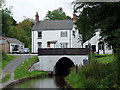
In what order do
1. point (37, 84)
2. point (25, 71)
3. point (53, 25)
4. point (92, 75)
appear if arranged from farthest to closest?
point (53, 25)
point (25, 71)
point (37, 84)
point (92, 75)

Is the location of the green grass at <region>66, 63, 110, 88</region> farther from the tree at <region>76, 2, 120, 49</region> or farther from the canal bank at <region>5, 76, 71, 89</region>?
the canal bank at <region>5, 76, 71, 89</region>

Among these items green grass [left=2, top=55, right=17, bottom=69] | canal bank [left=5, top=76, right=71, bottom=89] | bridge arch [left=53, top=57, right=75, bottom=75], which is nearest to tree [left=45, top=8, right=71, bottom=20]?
bridge arch [left=53, top=57, right=75, bottom=75]

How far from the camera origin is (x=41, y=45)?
3559 cm

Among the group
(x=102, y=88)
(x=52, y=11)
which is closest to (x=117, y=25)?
(x=102, y=88)

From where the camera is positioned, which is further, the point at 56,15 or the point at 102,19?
the point at 56,15

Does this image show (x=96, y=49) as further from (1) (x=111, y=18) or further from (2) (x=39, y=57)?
(1) (x=111, y=18)

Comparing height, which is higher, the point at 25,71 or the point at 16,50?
the point at 16,50

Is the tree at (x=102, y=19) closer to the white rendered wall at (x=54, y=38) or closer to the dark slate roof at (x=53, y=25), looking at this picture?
the white rendered wall at (x=54, y=38)

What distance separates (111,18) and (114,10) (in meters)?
0.60

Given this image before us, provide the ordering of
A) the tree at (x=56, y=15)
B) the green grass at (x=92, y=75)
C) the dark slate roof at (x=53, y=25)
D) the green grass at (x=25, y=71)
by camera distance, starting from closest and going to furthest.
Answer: the green grass at (x=92, y=75) < the green grass at (x=25, y=71) < the dark slate roof at (x=53, y=25) < the tree at (x=56, y=15)

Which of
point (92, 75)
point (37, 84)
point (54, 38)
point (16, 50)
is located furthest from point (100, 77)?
point (16, 50)

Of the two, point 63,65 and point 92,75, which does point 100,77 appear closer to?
point 92,75

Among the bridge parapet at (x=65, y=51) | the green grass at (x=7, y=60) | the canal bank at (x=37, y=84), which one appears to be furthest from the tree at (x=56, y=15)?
the canal bank at (x=37, y=84)

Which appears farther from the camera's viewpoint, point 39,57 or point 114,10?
point 39,57
